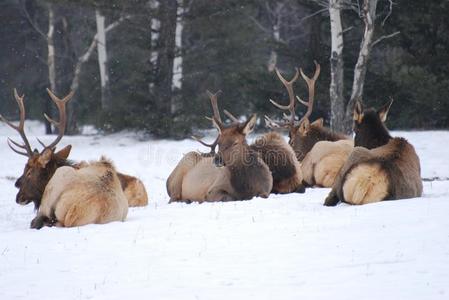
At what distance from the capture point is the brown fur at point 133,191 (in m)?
11.5

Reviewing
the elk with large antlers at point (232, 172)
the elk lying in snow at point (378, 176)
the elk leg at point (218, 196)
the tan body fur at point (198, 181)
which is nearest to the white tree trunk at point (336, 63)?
the tan body fur at point (198, 181)

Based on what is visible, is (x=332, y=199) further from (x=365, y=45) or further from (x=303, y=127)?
(x=365, y=45)

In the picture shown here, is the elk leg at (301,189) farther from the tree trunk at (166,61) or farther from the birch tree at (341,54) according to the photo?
the tree trunk at (166,61)

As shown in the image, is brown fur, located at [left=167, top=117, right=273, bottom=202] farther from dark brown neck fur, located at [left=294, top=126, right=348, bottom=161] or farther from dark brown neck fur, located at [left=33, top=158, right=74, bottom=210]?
dark brown neck fur, located at [left=294, top=126, right=348, bottom=161]

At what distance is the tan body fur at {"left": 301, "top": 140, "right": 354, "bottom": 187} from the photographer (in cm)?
1252

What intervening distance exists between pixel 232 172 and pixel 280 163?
1.41 meters

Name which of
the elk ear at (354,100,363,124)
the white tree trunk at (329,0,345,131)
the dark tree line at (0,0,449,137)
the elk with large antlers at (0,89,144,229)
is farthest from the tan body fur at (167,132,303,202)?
the dark tree line at (0,0,449,137)

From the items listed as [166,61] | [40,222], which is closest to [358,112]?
[40,222]

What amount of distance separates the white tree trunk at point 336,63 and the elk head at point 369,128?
6775mm

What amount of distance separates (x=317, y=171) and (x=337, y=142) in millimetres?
727

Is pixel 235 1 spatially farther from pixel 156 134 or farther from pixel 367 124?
pixel 367 124

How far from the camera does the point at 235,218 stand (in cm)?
810

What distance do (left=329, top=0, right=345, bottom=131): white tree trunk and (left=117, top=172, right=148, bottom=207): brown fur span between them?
7.45m

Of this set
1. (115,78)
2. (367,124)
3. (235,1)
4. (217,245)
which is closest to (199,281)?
(217,245)
